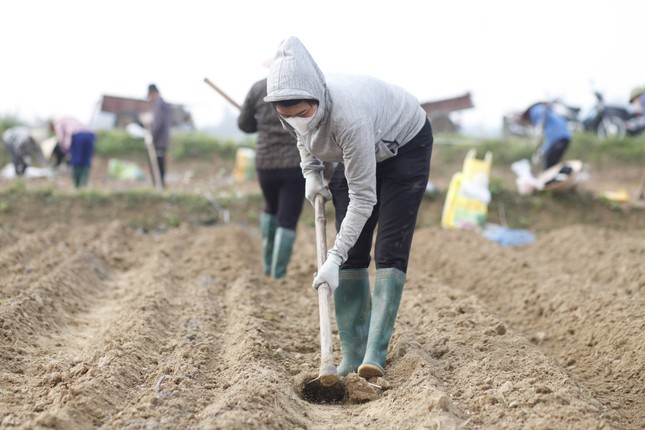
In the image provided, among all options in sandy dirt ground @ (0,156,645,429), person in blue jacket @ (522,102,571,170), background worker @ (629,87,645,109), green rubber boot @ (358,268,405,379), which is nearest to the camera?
sandy dirt ground @ (0,156,645,429)

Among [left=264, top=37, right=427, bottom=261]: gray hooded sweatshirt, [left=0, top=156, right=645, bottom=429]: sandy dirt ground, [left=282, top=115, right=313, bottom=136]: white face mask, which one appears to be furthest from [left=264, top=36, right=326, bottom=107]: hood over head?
[left=0, top=156, right=645, bottom=429]: sandy dirt ground

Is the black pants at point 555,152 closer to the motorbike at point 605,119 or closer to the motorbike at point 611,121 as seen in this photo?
the motorbike at point 605,119

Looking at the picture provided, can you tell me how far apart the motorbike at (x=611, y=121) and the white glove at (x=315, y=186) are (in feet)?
38.0

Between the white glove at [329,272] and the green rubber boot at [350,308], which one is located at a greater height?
the white glove at [329,272]

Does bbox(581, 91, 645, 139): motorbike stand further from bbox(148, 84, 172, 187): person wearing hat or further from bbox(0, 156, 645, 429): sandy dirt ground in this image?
bbox(148, 84, 172, 187): person wearing hat

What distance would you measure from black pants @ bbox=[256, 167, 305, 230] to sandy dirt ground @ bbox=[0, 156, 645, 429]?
0.56 m

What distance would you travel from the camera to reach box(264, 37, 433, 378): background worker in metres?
2.89

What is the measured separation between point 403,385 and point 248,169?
10147 millimetres

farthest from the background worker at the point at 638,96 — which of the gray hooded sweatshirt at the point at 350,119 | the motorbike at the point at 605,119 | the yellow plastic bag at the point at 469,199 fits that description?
the gray hooded sweatshirt at the point at 350,119

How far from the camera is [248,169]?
1298 centimetres

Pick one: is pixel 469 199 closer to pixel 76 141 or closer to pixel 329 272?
pixel 76 141

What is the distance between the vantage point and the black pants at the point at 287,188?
5500 mm

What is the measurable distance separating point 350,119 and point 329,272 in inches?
27.1

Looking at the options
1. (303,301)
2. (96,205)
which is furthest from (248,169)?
(303,301)
